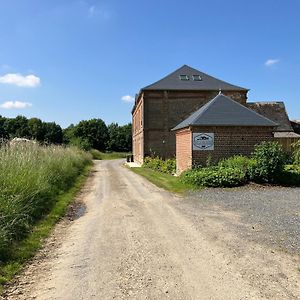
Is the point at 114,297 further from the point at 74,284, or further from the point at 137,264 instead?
the point at 137,264

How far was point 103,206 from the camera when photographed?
38.2ft

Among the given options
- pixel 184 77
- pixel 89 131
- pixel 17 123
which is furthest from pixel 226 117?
pixel 89 131

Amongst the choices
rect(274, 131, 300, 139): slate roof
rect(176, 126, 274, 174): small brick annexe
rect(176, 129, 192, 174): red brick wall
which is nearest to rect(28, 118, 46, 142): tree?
rect(274, 131, 300, 139): slate roof

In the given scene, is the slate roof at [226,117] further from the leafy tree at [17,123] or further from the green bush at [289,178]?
the leafy tree at [17,123]

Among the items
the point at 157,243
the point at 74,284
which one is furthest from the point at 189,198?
the point at 74,284

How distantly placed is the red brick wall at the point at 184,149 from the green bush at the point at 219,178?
2603 mm

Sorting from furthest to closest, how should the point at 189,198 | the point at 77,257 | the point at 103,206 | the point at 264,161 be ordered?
the point at 264,161 → the point at 189,198 → the point at 103,206 → the point at 77,257

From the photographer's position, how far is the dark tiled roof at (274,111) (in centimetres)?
4172

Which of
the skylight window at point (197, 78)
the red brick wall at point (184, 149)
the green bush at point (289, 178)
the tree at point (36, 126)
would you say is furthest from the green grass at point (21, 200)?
the tree at point (36, 126)

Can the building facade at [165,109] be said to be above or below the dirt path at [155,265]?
above

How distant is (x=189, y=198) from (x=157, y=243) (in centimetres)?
602

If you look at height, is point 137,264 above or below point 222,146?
below

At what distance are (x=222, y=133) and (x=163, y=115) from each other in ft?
65.3

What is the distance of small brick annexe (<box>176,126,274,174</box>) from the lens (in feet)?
60.2
